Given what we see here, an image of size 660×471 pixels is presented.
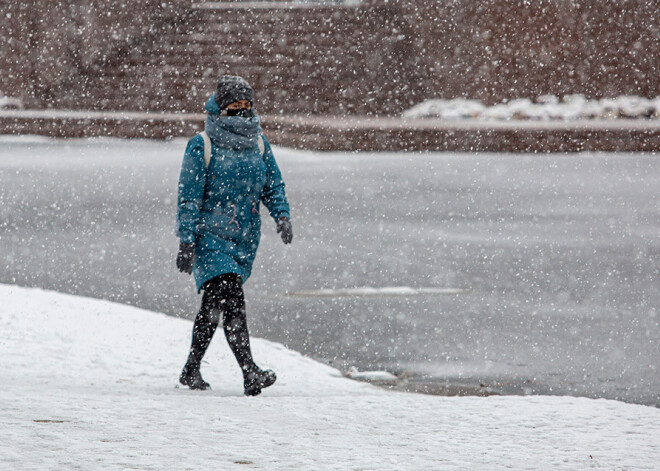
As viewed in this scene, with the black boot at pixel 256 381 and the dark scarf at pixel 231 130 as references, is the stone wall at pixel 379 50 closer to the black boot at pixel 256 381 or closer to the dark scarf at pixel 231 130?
the dark scarf at pixel 231 130

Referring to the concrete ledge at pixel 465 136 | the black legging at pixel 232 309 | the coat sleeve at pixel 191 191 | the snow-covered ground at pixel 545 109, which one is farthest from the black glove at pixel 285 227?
the snow-covered ground at pixel 545 109

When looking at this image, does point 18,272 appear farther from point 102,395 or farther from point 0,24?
point 0,24

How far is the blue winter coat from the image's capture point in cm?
434

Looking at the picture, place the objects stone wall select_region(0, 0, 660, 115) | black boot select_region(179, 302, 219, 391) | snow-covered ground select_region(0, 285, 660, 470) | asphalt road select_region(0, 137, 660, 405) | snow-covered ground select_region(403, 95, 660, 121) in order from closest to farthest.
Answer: snow-covered ground select_region(0, 285, 660, 470) < black boot select_region(179, 302, 219, 391) < asphalt road select_region(0, 137, 660, 405) < snow-covered ground select_region(403, 95, 660, 121) < stone wall select_region(0, 0, 660, 115)

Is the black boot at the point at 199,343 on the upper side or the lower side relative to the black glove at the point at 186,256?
lower

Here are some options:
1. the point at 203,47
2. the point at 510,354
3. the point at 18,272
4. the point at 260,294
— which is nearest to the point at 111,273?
the point at 18,272

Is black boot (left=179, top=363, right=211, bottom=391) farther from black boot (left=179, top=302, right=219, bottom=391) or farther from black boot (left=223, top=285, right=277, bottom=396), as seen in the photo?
black boot (left=223, top=285, right=277, bottom=396)

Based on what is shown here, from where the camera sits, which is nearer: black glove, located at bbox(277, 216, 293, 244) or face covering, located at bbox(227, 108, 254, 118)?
face covering, located at bbox(227, 108, 254, 118)

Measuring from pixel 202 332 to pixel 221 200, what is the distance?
2.06ft

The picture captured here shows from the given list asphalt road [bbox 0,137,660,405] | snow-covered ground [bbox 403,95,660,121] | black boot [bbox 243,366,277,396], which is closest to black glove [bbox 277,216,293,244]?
black boot [bbox 243,366,277,396]

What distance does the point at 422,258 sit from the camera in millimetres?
8328

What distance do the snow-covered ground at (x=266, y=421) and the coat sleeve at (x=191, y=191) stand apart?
0.74 meters

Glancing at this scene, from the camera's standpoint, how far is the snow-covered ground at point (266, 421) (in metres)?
3.04

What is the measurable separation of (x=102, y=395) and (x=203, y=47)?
57.9ft
